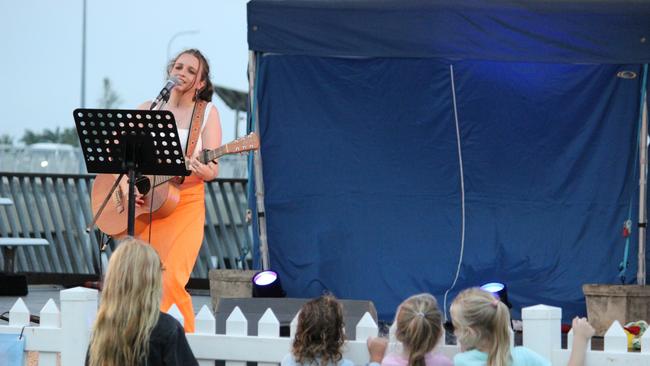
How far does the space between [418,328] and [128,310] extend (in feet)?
3.53

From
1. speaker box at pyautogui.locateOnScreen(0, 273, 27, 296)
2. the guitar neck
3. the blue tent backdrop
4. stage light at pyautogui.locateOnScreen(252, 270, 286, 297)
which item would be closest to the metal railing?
speaker box at pyautogui.locateOnScreen(0, 273, 27, 296)

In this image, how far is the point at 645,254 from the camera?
345 inches

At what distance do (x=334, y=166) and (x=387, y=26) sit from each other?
3.79 ft

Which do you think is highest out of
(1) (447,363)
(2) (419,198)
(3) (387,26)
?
(3) (387,26)

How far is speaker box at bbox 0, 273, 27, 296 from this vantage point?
10.6 m

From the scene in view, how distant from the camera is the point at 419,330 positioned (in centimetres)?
437

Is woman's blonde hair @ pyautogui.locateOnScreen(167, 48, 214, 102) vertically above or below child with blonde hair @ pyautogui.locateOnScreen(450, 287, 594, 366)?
above

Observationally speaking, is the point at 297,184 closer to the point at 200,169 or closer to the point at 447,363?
the point at 200,169

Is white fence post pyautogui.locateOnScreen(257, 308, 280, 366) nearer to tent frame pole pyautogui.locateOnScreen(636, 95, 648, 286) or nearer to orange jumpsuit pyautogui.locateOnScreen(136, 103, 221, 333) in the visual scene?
orange jumpsuit pyautogui.locateOnScreen(136, 103, 221, 333)

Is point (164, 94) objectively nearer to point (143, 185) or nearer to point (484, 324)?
point (143, 185)

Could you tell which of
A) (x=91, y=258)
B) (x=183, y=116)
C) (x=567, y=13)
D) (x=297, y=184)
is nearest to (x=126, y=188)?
(x=183, y=116)

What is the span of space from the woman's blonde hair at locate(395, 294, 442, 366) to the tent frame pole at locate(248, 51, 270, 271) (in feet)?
16.1

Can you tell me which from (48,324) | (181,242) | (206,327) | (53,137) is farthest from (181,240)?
(53,137)

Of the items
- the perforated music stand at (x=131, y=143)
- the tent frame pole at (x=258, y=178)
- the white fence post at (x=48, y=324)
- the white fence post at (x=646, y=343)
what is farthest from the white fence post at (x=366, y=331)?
the tent frame pole at (x=258, y=178)
